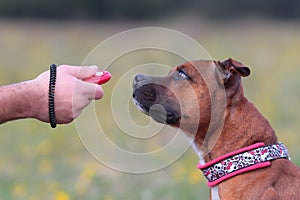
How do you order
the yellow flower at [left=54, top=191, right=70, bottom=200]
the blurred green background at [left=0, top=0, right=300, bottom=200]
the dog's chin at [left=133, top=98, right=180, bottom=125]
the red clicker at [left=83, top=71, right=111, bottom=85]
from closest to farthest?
A: the red clicker at [left=83, top=71, right=111, bottom=85], the dog's chin at [left=133, top=98, right=180, bottom=125], the yellow flower at [left=54, top=191, right=70, bottom=200], the blurred green background at [left=0, top=0, right=300, bottom=200]

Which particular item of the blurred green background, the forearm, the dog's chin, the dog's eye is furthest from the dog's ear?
the blurred green background

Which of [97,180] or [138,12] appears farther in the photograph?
[138,12]

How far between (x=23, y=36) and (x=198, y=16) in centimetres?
927

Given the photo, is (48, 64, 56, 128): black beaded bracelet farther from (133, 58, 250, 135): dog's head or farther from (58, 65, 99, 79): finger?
(133, 58, 250, 135): dog's head

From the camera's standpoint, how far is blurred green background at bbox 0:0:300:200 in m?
7.94

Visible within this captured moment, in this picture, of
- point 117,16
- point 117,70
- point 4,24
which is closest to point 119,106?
point 117,70

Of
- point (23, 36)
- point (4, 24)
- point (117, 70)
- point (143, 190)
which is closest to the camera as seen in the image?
point (143, 190)

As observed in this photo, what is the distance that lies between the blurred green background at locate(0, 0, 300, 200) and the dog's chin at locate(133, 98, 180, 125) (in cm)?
186

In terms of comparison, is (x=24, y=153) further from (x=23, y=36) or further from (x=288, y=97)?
(x=23, y=36)

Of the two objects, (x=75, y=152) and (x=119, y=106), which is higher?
(x=119, y=106)

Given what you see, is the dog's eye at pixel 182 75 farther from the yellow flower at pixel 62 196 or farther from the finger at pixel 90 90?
the yellow flower at pixel 62 196

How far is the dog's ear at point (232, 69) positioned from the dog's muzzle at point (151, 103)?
1.50ft

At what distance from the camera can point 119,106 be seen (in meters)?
6.43

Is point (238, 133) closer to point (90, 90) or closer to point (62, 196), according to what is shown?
point (90, 90)
